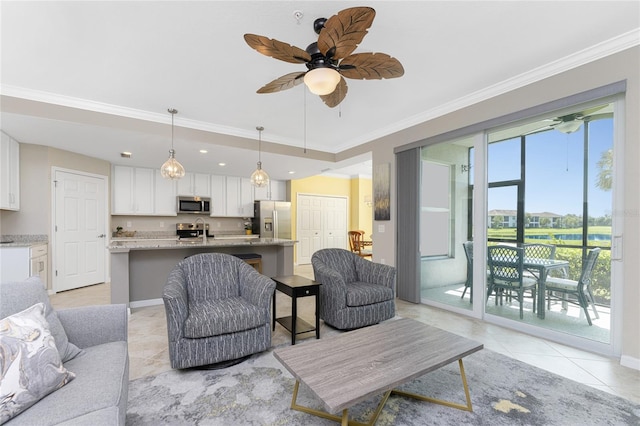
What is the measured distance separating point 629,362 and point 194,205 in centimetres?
690

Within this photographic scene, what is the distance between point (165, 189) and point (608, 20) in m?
6.99

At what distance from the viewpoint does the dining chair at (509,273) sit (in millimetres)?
3129

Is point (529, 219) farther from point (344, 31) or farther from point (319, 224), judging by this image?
point (319, 224)

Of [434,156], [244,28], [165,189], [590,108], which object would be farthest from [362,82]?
[165,189]

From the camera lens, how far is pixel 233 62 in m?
2.64

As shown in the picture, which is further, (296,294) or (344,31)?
(296,294)

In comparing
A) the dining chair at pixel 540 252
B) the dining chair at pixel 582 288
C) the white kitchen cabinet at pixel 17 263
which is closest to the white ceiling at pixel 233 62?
the white kitchen cabinet at pixel 17 263

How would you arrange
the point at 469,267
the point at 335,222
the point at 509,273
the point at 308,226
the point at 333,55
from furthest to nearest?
the point at 335,222
the point at 308,226
the point at 469,267
the point at 509,273
the point at 333,55

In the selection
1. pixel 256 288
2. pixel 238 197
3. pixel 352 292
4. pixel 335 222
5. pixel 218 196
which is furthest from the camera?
pixel 335 222

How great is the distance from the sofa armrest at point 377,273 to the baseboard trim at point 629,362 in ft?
6.22

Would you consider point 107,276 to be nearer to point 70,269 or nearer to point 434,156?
point 70,269

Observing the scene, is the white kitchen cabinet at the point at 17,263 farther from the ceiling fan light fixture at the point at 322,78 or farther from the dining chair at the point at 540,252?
the dining chair at the point at 540,252

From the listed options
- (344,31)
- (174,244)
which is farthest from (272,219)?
(344,31)

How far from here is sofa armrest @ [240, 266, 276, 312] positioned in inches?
96.8
